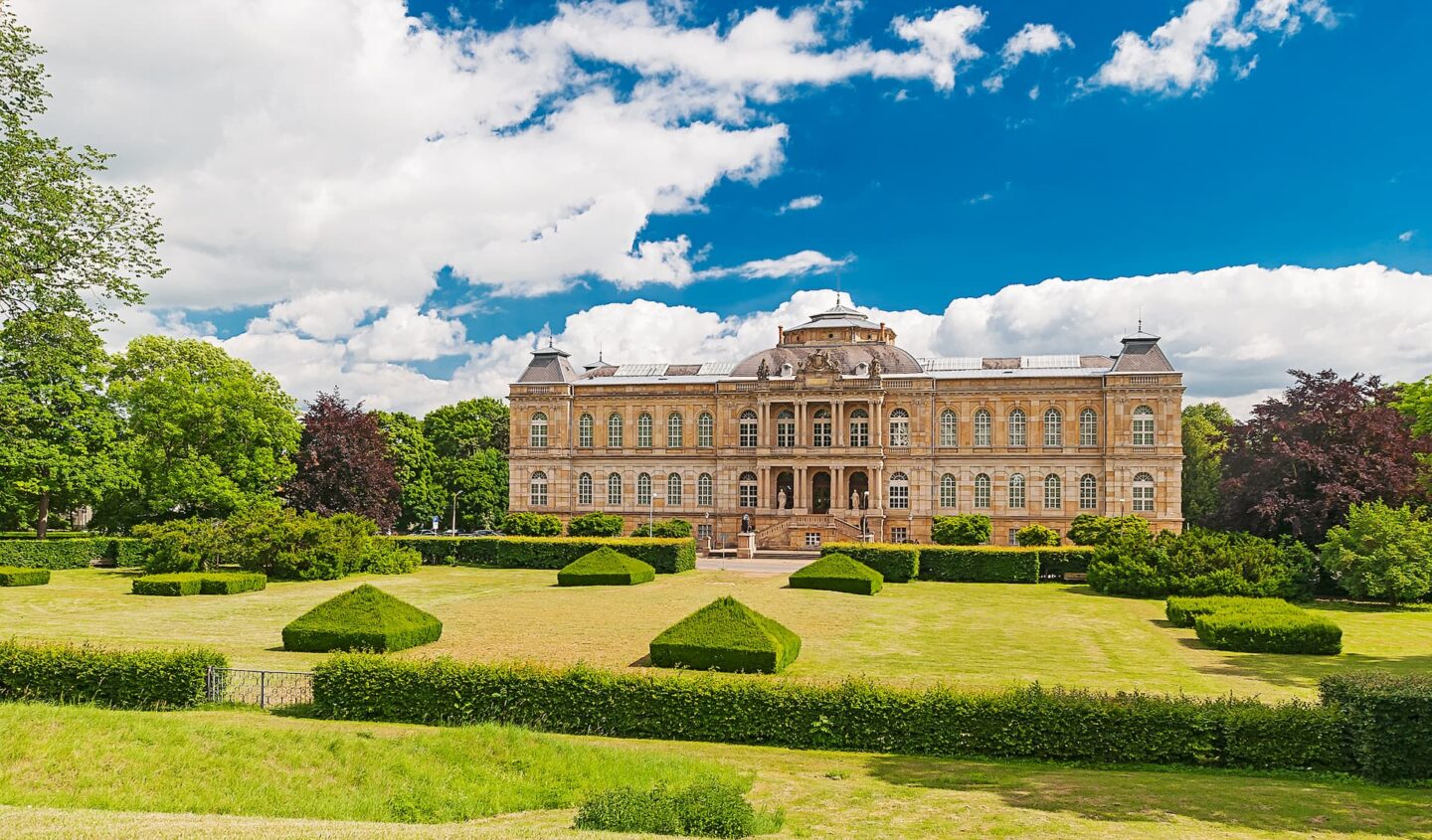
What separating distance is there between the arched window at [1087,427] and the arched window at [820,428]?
16.8 metres

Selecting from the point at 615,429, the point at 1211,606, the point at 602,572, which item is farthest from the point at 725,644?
the point at 615,429

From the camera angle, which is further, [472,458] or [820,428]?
[472,458]

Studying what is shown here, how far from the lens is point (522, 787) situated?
14.4m

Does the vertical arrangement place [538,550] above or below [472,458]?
below

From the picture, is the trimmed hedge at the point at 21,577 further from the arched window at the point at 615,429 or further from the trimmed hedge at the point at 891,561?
the arched window at the point at 615,429

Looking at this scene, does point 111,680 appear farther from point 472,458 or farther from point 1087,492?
point 472,458

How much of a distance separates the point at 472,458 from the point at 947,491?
38.8 m

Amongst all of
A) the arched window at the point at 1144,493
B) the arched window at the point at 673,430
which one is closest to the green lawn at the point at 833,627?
the arched window at the point at 1144,493

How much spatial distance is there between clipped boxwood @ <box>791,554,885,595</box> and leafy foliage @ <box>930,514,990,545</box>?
1786 cm

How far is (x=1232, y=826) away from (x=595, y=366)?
2670 inches

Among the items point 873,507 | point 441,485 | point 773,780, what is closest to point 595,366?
point 441,485

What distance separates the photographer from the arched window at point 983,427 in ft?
219

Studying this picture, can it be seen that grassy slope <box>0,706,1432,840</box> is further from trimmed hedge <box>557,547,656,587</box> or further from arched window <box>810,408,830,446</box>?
arched window <box>810,408,830,446</box>

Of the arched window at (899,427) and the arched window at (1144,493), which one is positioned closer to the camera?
the arched window at (1144,493)
